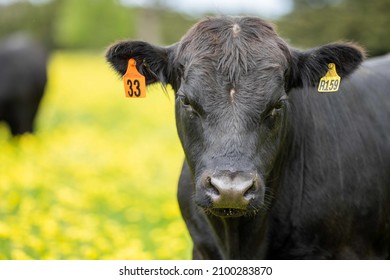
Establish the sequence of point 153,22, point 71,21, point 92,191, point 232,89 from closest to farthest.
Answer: point 232,89
point 92,191
point 153,22
point 71,21

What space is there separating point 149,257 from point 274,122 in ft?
8.11

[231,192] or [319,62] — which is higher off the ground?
[319,62]

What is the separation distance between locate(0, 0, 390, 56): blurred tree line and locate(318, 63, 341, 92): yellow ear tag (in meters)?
0.46

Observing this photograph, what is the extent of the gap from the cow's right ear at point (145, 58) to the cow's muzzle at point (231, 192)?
106 centimetres

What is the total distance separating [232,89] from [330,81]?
0.85 m

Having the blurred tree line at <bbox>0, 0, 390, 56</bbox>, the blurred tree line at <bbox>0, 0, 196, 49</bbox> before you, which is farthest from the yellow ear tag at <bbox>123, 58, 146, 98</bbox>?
the blurred tree line at <bbox>0, 0, 196, 49</bbox>

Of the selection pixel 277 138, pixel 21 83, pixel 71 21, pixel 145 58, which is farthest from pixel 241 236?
pixel 71 21

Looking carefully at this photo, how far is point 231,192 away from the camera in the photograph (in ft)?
12.4

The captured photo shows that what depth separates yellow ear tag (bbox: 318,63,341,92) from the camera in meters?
4.64

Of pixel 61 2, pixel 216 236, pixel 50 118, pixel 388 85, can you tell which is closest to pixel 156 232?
pixel 216 236

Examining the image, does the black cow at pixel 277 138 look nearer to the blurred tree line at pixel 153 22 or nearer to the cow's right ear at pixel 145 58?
the cow's right ear at pixel 145 58

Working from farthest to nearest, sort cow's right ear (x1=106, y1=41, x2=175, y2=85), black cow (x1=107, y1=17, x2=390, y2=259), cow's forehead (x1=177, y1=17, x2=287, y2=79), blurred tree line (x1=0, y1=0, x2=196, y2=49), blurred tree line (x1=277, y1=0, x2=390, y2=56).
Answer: blurred tree line (x1=0, y1=0, x2=196, y2=49), blurred tree line (x1=277, y1=0, x2=390, y2=56), cow's right ear (x1=106, y1=41, x2=175, y2=85), cow's forehead (x1=177, y1=17, x2=287, y2=79), black cow (x1=107, y1=17, x2=390, y2=259)

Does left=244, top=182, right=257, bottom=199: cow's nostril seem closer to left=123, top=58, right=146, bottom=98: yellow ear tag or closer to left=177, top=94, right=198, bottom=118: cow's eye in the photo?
left=177, top=94, right=198, bottom=118: cow's eye

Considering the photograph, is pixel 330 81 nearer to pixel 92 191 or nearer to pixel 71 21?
pixel 92 191
